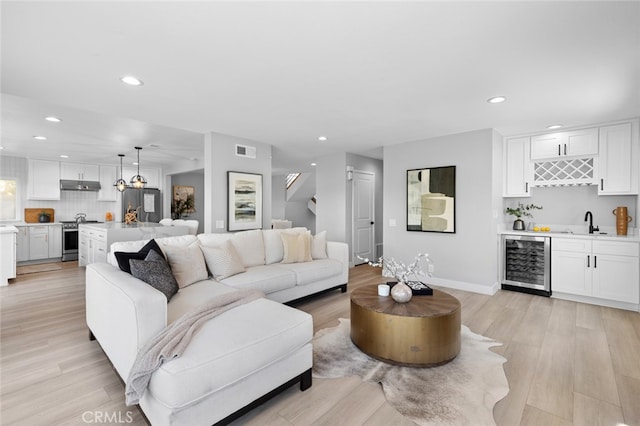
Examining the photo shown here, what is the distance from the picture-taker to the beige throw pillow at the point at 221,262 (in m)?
3.22

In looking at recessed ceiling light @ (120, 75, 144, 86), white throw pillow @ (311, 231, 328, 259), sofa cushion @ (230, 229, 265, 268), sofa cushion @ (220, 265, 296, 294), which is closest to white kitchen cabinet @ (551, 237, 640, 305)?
white throw pillow @ (311, 231, 328, 259)

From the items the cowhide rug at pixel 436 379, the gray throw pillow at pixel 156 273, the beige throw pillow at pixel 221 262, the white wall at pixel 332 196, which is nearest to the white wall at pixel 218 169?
the beige throw pillow at pixel 221 262

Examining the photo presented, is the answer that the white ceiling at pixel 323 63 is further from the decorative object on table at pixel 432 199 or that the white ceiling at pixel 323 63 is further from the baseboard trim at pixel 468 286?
the baseboard trim at pixel 468 286

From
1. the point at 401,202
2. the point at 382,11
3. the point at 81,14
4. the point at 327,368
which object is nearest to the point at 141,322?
the point at 327,368

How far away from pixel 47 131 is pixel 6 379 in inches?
158

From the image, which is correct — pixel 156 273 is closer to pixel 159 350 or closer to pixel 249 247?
pixel 159 350

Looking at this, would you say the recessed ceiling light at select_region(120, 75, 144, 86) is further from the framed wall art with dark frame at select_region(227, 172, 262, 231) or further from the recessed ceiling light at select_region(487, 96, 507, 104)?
the recessed ceiling light at select_region(487, 96, 507, 104)

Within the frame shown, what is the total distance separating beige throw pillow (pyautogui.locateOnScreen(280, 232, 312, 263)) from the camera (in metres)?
4.10

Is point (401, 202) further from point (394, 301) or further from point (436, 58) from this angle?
point (436, 58)

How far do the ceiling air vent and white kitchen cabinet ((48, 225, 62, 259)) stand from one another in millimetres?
5434

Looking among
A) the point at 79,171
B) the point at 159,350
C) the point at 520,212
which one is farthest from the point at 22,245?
the point at 520,212

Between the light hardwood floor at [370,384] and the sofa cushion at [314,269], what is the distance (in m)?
0.37

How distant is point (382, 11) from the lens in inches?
68.1

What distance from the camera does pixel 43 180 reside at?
693 cm
